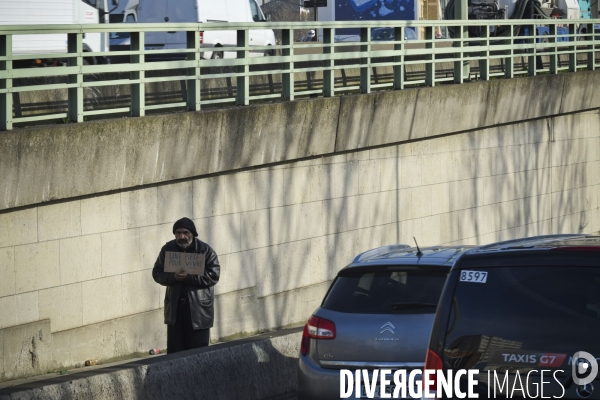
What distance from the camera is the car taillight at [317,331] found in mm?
7801

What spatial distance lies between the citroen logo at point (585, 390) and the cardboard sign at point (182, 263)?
4708mm

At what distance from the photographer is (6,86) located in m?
9.57

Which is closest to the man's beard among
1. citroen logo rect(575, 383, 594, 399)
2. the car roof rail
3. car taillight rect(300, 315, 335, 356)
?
the car roof rail

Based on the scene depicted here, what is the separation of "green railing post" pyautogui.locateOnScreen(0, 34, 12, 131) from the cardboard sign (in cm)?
193

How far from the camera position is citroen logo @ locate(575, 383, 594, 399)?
4719mm

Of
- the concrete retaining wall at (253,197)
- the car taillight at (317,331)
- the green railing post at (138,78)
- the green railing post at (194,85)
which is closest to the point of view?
the car taillight at (317,331)

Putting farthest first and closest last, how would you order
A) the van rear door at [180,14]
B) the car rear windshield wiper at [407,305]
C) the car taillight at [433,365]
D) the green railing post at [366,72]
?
the van rear door at [180,14] < the green railing post at [366,72] < the car rear windshield wiper at [407,305] < the car taillight at [433,365]

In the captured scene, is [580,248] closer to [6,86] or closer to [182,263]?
[182,263]

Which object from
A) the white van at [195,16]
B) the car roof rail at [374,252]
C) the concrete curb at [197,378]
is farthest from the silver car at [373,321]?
the white van at [195,16]

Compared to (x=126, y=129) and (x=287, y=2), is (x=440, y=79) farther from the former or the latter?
(x=287, y=2)

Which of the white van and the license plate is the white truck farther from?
the license plate

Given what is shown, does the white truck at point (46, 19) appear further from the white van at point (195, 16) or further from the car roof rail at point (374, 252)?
the car roof rail at point (374, 252)

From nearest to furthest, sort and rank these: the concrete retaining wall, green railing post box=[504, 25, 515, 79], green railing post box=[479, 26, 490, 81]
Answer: the concrete retaining wall, green railing post box=[479, 26, 490, 81], green railing post box=[504, 25, 515, 79]

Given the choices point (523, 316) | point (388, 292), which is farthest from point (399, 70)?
point (523, 316)
